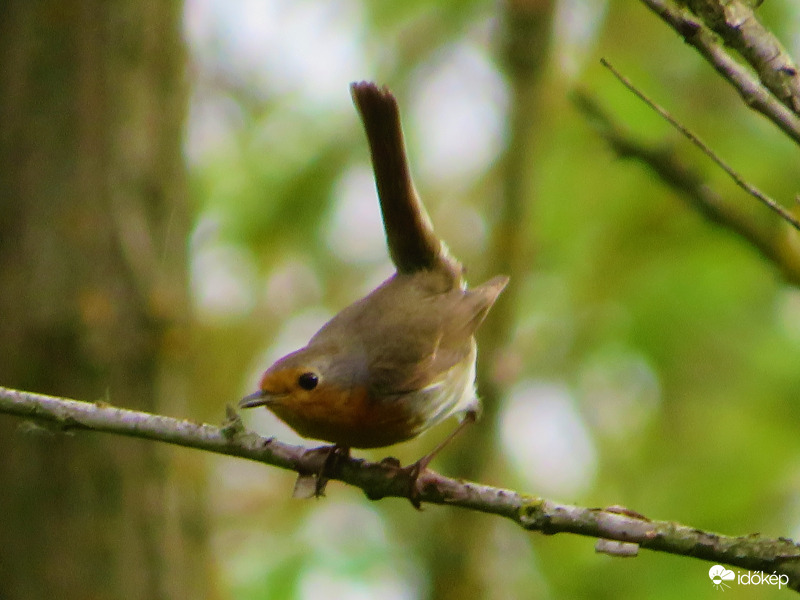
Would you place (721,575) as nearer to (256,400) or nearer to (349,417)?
(349,417)

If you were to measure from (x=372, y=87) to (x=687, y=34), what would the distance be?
2173mm

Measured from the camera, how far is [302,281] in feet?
27.4

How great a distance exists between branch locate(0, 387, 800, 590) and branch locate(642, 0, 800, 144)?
102 cm

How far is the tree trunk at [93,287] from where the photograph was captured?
4707 mm

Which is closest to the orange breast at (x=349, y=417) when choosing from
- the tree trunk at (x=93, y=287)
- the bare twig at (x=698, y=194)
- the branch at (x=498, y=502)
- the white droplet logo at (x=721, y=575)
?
the branch at (x=498, y=502)

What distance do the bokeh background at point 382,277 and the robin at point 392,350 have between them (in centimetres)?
94

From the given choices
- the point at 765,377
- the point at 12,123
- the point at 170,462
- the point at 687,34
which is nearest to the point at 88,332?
the point at 170,462

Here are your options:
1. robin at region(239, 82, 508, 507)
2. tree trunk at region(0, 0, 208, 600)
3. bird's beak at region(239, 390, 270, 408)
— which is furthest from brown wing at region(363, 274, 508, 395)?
tree trunk at region(0, 0, 208, 600)

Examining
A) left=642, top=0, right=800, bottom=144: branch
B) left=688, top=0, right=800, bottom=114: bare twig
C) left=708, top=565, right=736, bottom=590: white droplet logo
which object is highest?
left=688, top=0, right=800, bottom=114: bare twig

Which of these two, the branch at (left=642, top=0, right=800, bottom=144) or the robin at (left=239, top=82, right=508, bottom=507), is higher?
the branch at (left=642, top=0, right=800, bottom=144)

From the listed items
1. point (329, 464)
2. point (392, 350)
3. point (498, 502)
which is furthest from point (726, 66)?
point (392, 350)

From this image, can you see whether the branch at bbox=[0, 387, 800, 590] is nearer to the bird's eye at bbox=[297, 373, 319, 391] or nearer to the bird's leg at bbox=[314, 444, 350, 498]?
the bird's leg at bbox=[314, 444, 350, 498]

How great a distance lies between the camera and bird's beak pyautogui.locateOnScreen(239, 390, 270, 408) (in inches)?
136

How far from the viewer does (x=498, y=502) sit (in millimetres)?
2695
